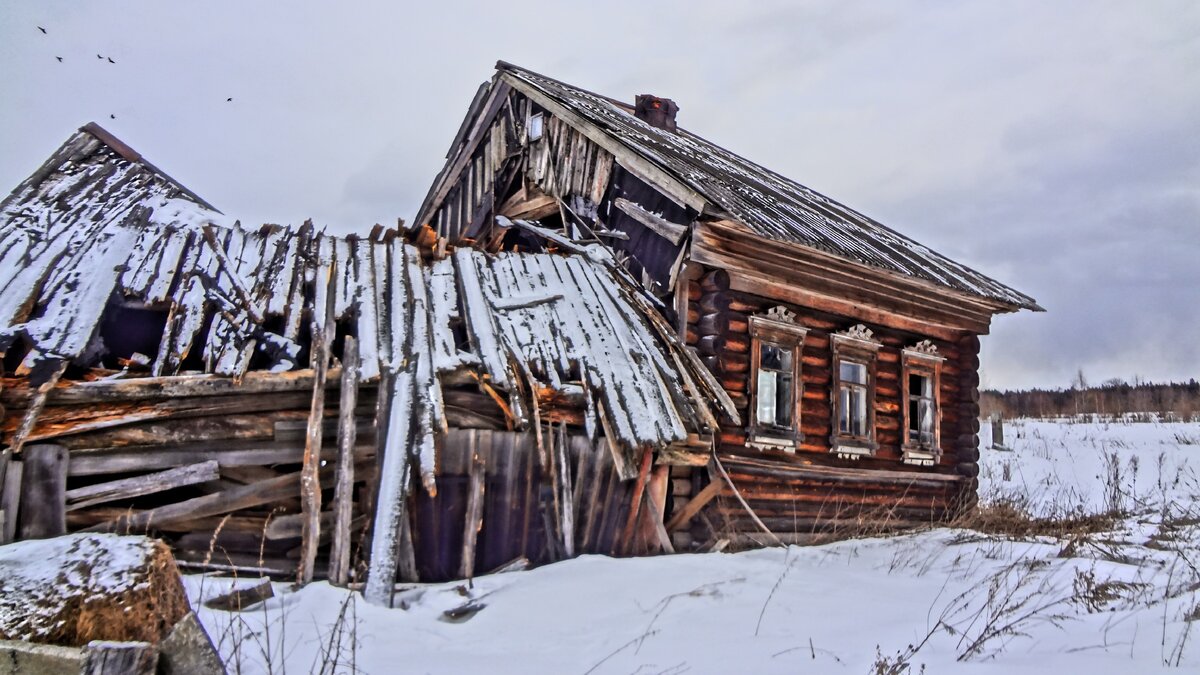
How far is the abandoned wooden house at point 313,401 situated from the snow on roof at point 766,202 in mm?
2073

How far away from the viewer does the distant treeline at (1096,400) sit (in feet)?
135

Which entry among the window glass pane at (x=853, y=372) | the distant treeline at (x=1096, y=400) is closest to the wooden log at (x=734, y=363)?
the window glass pane at (x=853, y=372)

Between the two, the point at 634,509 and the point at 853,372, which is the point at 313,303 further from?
the point at 853,372

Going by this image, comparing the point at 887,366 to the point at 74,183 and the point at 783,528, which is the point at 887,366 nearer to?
the point at 783,528

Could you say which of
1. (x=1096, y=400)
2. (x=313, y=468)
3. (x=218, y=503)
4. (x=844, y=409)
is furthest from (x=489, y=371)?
(x=1096, y=400)

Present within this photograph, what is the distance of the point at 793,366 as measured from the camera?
10.4m

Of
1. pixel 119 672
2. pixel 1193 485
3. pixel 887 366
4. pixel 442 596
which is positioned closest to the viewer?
pixel 119 672

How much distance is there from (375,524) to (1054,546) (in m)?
7.08

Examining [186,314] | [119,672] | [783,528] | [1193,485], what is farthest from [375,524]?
[1193,485]

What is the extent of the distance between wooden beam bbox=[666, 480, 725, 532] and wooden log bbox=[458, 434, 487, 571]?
2386 millimetres

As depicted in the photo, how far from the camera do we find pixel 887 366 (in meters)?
11.7

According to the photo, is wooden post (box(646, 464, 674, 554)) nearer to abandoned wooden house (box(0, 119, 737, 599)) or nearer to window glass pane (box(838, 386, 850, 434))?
abandoned wooden house (box(0, 119, 737, 599))

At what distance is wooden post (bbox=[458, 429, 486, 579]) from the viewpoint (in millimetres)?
6785

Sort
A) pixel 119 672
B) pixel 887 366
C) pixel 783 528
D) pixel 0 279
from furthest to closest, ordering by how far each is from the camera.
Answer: pixel 887 366, pixel 783 528, pixel 0 279, pixel 119 672
